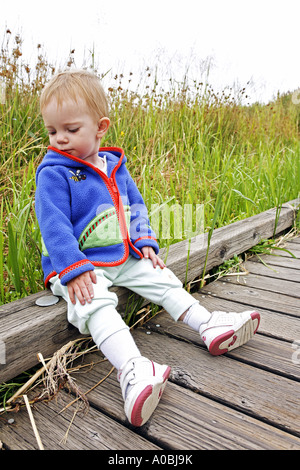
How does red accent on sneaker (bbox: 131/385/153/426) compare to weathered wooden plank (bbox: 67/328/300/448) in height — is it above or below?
above

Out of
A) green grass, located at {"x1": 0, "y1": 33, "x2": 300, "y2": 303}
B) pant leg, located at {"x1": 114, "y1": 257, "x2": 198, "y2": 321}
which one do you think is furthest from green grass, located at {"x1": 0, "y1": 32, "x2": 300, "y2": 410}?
pant leg, located at {"x1": 114, "y1": 257, "x2": 198, "y2": 321}

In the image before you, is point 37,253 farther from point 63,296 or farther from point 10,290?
point 63,296

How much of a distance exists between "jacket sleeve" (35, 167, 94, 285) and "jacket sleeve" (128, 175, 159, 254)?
321 mm

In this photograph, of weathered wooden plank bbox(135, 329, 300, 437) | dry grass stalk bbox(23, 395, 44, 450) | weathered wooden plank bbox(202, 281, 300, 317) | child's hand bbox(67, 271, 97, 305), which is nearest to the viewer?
dry grass stalk bbox(23, 395, 44, 450)

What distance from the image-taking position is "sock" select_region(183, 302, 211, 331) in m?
1.41

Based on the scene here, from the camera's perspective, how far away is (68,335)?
52.0 inches

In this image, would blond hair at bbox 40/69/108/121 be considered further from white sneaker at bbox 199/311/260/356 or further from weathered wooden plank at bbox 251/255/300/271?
weathered wooden plank at bbox 251/255/300/271

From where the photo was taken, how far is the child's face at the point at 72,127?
4.20 ft

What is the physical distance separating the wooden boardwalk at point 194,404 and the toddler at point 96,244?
→ 0.08m

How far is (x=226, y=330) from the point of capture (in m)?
1.34

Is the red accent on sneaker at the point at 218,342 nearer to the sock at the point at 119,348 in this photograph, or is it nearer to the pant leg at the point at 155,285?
the pant leg at the point at 155,285

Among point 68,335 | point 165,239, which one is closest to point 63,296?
point 68,335

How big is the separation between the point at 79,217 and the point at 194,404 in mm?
751

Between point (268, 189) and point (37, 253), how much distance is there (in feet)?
6.77
